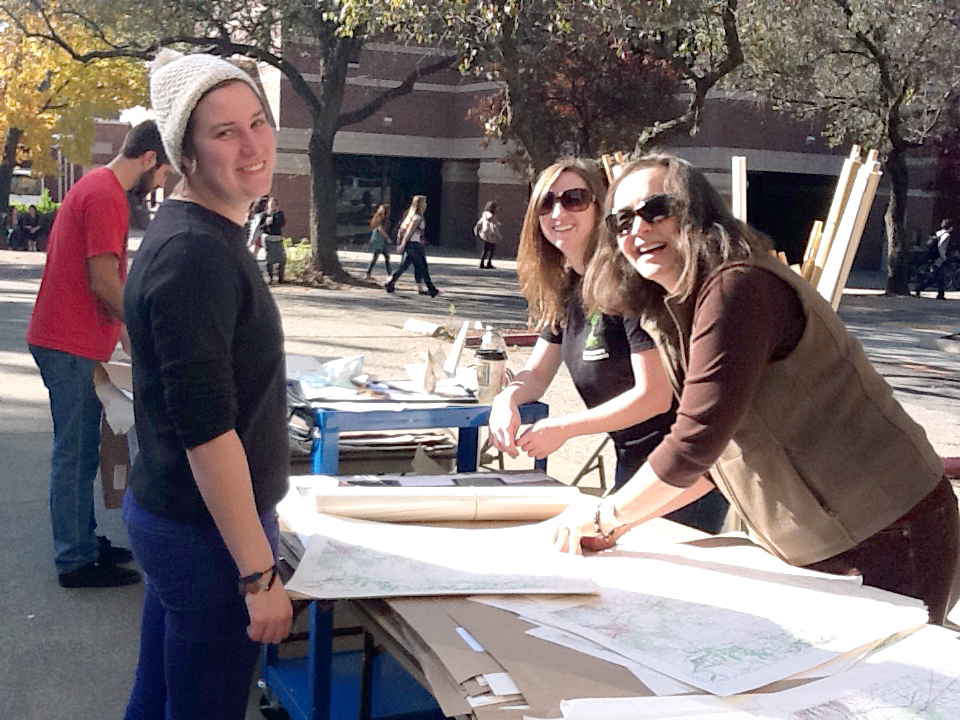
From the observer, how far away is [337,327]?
1437 centimetres

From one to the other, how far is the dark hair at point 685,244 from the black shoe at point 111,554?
338 cm

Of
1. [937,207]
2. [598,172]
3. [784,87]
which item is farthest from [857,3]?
[598,172]

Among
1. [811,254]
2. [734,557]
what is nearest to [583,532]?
[734,557]

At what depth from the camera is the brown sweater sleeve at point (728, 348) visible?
1992 mm

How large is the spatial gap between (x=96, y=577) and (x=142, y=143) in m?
1.90

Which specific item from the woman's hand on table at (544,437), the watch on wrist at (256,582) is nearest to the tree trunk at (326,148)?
the woman's hand on table at (544,437)

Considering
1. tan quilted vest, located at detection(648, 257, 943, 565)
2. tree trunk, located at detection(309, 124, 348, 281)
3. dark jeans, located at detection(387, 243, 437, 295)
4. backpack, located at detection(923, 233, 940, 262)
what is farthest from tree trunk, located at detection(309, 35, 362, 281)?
tan quilted vest, located at detection(648, 257, 943, 565)

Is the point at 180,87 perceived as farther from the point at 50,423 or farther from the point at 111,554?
the point at 50,423

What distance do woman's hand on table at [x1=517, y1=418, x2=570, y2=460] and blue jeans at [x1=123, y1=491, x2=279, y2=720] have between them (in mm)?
1209

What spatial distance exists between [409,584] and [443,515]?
0.51 m

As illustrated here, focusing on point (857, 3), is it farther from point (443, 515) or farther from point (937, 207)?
point (443, 515)

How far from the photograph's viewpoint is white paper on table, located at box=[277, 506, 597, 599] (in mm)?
2090

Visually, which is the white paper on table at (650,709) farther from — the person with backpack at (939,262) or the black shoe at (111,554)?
the person with backpack at (939,262)

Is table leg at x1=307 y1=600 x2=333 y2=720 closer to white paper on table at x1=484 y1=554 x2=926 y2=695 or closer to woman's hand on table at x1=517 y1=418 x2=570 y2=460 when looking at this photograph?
white paper on table at x1=484 y1=554 x2=926 y2=695
